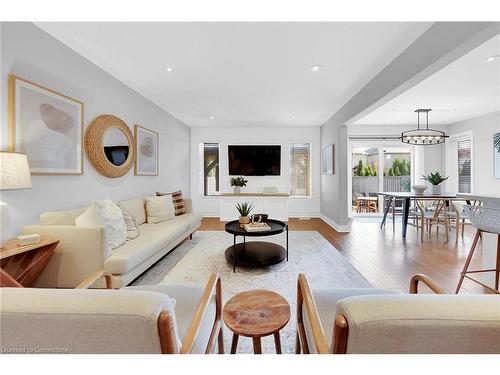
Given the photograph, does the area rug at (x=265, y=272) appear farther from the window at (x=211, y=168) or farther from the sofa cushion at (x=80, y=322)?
the window at (x=211, y=168)

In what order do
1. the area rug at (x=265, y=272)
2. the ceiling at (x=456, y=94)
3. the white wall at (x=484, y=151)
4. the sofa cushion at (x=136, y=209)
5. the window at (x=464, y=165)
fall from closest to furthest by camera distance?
the area rug at (x=265, y=272)
the ceiling at (x=456, y=94)
the sofa cushion at (x=136, y=209)
the white wall at (x=484, y=151)
the window at (x=464, y=165)

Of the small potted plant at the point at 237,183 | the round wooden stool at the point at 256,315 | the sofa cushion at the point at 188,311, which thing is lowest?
the sofa cushion at the point at 188,311

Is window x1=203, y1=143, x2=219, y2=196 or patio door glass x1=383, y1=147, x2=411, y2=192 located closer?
patio door glass x1=383, y1=147, x2=411, y2=192

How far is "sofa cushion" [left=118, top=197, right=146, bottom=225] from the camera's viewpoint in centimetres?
310

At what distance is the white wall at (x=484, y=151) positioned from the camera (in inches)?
191

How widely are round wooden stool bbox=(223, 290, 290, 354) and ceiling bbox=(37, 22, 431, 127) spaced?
213cm

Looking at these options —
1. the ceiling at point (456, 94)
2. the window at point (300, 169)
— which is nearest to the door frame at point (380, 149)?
the ceiling at point (456, 94)

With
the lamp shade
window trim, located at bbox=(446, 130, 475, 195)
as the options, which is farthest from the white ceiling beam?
window trim, located at bbox=(446, 130, 475, 195)

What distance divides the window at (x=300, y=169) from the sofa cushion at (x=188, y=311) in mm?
5149

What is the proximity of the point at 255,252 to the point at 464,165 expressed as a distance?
579 centimetres

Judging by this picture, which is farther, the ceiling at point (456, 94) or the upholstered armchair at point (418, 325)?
the ceiling at point (456, 94)

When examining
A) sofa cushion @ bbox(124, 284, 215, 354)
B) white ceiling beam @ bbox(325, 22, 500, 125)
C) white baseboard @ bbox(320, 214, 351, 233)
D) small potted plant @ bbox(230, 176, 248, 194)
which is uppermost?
white ceiling beam @ bbox(325, 22, 500, 125)

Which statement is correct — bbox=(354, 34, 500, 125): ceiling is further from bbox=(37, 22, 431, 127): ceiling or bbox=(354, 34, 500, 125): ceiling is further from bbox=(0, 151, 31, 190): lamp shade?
bbox=(0, 151, 31, 190): lamp shade

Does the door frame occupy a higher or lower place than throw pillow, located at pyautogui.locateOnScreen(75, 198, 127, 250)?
higher
